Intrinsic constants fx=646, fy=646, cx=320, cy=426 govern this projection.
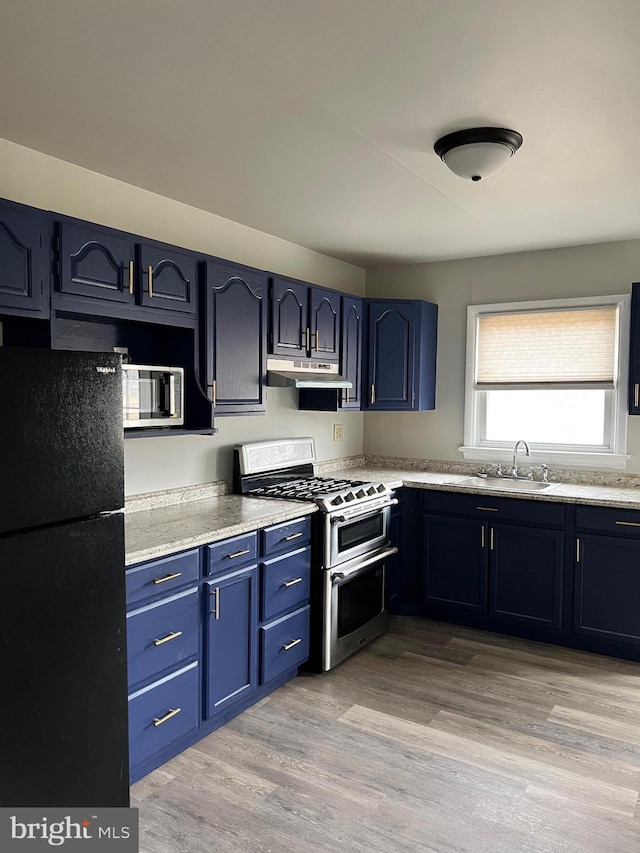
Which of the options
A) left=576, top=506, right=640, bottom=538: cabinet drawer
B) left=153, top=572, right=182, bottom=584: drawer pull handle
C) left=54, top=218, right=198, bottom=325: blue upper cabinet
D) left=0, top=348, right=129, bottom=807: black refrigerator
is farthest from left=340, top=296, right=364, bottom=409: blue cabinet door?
left=0, top=348, right=129, bottom=807: black refrigerator

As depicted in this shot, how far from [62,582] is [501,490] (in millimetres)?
2766

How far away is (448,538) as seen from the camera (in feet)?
13.5

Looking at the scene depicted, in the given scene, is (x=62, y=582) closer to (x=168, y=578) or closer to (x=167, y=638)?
(x=168, y=578)

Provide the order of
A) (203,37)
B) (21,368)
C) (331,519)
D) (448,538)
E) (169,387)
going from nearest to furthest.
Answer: (21,368) → (203,37) → (169,387) → (331,519) → (448,538)

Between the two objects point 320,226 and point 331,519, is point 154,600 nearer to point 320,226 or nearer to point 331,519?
point 331,519

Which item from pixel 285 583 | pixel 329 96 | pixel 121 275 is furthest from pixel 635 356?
pixel 121 275

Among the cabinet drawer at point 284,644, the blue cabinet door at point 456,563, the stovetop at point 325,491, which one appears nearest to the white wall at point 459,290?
the blue cabinet door at point 456,563

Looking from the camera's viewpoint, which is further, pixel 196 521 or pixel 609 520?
pixel 609 520

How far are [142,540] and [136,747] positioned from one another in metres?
0.76

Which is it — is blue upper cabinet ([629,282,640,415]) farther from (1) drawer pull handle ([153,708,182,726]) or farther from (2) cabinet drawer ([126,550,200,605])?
(1) drawer pull handle ([153,708,182,726])

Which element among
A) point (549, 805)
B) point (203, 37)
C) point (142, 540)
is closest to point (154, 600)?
point (142, 540)

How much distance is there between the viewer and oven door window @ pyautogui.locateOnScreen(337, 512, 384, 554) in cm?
351

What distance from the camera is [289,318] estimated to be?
3682 mm

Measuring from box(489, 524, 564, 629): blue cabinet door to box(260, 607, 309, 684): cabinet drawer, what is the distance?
129cm
